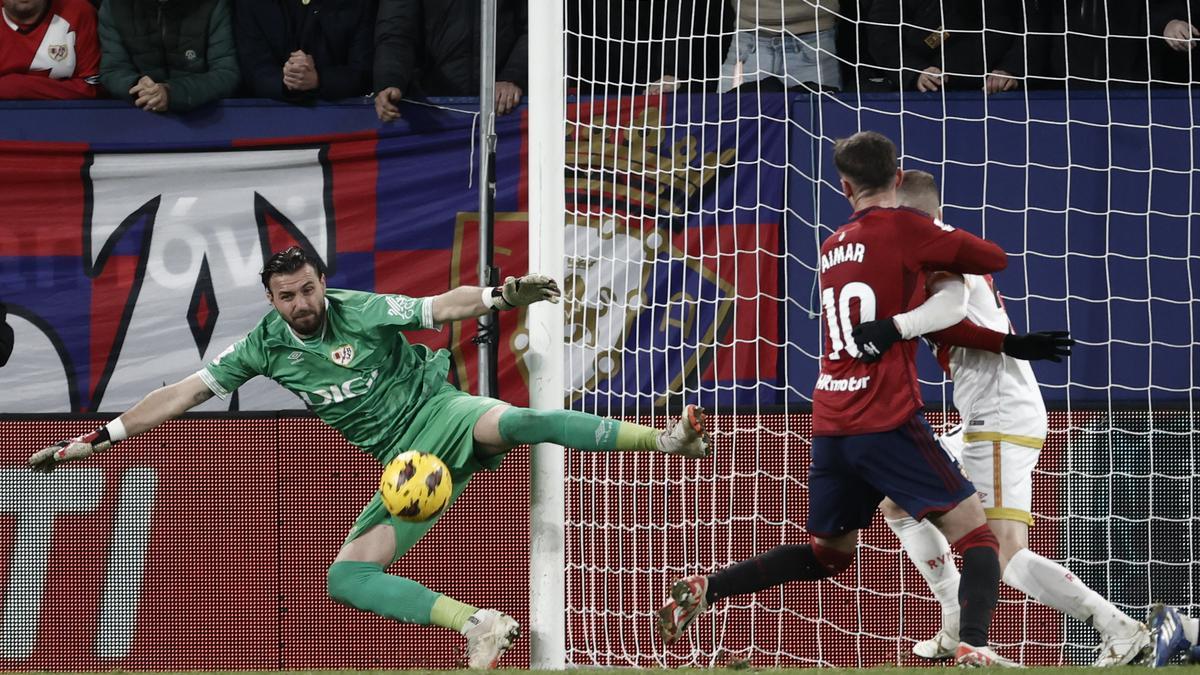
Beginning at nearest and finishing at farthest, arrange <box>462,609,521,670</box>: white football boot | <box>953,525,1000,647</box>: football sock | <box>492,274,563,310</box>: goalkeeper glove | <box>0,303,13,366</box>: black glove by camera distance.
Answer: <box>953,525,1000,647</box>: football sock
<box>462,609,521,670</box>: white football boot
<box>492,274,563,310</box>: goalkeeper glove
<box>0,303,13,366</box>: black glove

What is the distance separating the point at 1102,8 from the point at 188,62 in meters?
4.80

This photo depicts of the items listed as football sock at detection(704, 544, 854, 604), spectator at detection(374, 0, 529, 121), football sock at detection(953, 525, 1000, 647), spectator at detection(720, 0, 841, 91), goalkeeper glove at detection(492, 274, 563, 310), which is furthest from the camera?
spectator at detection(374, 0, 529, 121)

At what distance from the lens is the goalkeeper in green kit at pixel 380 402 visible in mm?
5816

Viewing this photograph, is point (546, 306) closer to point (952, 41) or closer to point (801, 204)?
point (801, 204)

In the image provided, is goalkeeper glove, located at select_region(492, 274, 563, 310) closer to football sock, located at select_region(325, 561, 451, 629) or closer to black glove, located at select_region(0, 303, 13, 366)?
football sock, located at select_region(325, 561, 451, 629)

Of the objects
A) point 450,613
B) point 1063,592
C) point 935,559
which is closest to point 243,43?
→ point 450,613

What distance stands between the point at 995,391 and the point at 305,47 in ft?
15.5

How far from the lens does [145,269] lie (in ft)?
28.6

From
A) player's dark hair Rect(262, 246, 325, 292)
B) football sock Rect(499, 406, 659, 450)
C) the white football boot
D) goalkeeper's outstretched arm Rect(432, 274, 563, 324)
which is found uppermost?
player's dark hair Rect(262, 246, 325, 292)

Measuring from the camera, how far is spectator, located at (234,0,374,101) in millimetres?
8766

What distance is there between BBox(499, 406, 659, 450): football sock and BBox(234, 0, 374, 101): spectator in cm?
350

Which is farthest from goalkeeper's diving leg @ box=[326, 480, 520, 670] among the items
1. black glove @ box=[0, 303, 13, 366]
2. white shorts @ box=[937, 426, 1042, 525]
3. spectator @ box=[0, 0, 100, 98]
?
spectator @ box=[0, 0, 100, 98]

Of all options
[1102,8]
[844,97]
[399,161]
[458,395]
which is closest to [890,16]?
[844,97]

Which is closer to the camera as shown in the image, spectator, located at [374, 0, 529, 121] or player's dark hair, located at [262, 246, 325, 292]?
player's dark hair, located at [262, 246, 325, 292]
